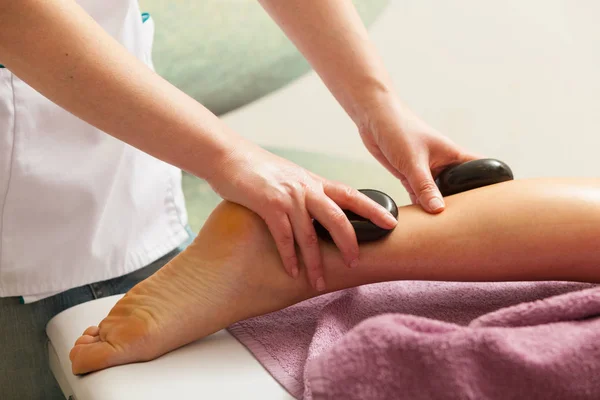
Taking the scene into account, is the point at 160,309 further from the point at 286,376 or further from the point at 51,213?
the point at 51,213

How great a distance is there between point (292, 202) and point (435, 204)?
0.62 ft

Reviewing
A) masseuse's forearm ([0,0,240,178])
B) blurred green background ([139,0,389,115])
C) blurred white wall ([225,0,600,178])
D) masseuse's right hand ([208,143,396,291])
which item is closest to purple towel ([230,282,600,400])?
masseuse's right hand ([208,143,396,291])

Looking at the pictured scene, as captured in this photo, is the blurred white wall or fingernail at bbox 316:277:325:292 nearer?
fingernail at bbox 316:277:325:292

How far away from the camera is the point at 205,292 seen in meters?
0.80

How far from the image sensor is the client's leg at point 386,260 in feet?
2.58

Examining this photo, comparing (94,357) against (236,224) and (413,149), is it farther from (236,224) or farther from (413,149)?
(413,149)

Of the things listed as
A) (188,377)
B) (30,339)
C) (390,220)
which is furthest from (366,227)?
(30,339)

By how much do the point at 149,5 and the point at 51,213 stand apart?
70 cm

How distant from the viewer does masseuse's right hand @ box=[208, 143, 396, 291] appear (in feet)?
2.57

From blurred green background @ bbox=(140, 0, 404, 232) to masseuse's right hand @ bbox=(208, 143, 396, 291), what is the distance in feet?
2.47

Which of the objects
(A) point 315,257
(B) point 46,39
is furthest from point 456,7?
(B) point 46,39

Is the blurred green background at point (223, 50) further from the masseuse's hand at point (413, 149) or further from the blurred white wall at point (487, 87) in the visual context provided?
the masseuse's hand at point (413, 149)

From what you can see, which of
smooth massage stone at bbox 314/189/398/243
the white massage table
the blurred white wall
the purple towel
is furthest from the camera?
the blurred white wall

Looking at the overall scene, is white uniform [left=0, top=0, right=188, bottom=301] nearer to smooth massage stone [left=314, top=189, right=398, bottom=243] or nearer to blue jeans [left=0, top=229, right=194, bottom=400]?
blue jeans [left=0, top=229, right=194, bottom=400]
